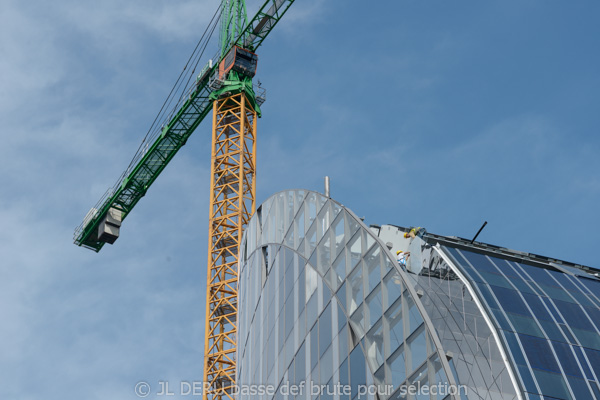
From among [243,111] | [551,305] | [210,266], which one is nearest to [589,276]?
[551,305]

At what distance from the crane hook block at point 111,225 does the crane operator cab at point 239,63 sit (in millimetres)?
22678

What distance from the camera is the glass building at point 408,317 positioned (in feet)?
112

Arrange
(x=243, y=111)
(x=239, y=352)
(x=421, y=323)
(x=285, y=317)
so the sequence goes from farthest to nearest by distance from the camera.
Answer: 1. (x=243, y=111)
2. (x=239, y=352)
3. (x=285, y=317)
4. (x=421, y=323)

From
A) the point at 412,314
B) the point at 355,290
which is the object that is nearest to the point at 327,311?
the point at 355,290

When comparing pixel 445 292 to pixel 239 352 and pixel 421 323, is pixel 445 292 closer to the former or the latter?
pixel 421 323

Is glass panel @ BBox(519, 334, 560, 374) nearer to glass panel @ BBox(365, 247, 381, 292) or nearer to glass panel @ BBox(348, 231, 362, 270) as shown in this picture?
glass panel @ BBox(365, 247, 381, 292)

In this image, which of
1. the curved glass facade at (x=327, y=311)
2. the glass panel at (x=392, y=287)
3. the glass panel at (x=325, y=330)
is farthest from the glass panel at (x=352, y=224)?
the glass panel at (x=392, y=287)

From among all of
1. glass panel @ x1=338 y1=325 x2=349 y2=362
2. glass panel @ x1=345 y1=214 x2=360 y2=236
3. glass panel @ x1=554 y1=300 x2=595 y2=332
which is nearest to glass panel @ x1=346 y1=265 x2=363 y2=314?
glass panel @ x1=338 y1=325 x2=349 y2=362

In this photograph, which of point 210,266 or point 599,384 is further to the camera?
point 210,266

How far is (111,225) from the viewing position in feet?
360

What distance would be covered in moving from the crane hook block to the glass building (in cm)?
6099

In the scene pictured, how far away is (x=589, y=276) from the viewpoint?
1925 inches

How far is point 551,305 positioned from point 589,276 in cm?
706

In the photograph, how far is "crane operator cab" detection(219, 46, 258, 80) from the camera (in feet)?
315
